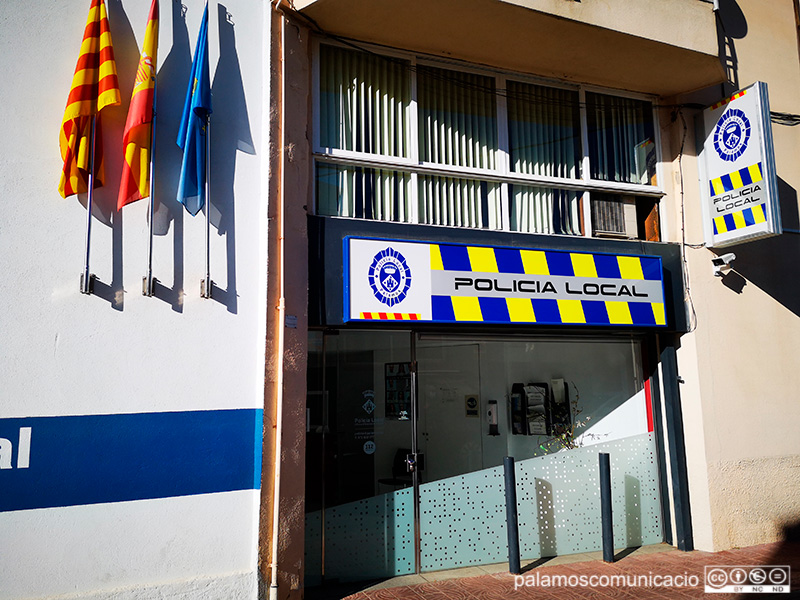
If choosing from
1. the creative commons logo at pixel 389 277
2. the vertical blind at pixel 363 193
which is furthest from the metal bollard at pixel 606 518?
the vertical blind at pixel 363 193

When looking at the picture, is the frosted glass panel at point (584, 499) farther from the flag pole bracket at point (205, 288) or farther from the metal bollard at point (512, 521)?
the flag pole bracket at point (205, 288)

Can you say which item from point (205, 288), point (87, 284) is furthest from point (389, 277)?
point (87, 284)

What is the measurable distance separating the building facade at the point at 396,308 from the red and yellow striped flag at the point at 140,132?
17 cm

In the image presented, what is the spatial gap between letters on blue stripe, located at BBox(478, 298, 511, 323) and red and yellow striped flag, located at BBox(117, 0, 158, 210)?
345cm

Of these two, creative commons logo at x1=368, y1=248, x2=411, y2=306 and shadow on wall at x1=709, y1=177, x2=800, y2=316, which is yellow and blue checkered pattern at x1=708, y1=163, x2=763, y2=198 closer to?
shadow on wall at x1=709, y1=177, x2=800, y2=316

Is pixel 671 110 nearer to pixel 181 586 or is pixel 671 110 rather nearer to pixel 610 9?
pixel 610 9

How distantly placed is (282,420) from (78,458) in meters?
1.70

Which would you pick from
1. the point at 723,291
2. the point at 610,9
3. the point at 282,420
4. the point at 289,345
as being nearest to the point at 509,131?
the point at 610,9

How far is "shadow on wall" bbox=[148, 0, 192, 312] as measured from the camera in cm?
595

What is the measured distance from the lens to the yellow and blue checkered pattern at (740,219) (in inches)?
291

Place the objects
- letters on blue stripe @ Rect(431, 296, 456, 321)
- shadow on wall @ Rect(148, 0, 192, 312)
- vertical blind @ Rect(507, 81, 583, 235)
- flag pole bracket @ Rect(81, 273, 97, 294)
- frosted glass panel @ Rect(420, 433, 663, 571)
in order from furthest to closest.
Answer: vertical blind @ Rect(507, 81, 583, 235)
frosted glass panel @ Rect(420, 433, 663, 571)
letters on blue stripe @ Rect(431, 296, 456, 321)
shadow on wall @ Rect(148, 0, 192, 312)
flag pole bracket @ Rect(81, 273, 97, 294)

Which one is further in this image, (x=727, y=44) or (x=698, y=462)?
(x=727, y=44)

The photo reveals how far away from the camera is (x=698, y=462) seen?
7.65 meters

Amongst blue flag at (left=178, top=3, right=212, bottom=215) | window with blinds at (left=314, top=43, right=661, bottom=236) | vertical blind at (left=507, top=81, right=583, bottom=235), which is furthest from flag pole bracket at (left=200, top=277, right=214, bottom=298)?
vertical blind at (left=507, top=81, right=583, bottom=235)
